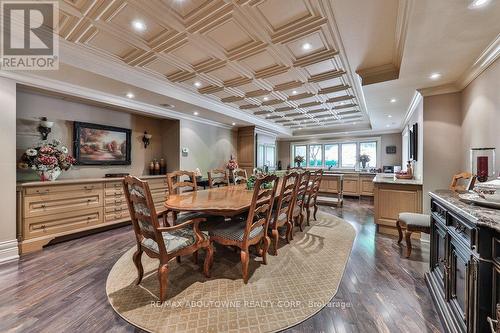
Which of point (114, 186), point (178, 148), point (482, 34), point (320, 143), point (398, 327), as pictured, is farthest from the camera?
point (320, 143)

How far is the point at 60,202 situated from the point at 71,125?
1.46 m

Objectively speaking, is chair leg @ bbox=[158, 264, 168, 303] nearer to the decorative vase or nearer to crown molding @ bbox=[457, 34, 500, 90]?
the decorative vase

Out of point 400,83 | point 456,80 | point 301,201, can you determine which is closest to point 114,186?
point 301,201

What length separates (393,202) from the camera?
11.6 feet

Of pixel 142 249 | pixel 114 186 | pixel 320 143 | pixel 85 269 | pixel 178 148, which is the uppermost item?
pixel 320 143

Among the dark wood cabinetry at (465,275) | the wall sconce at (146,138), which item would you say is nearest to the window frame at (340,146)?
the wall sconce at (146,138)

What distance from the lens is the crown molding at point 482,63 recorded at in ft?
6.45

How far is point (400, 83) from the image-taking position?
3053 millimetres

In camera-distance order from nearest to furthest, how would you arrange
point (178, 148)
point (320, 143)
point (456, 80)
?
point (456, 80)
point (178, 148)
point (320, 143)

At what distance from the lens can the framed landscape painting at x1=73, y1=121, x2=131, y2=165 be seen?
384 centimetres

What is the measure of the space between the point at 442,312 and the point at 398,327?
0.37m

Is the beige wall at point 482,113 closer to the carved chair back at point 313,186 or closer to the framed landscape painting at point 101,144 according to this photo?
the carved chair back at point 313,186

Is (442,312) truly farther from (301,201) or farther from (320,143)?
(320,143)

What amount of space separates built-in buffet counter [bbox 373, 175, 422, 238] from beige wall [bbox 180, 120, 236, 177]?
4276mm
